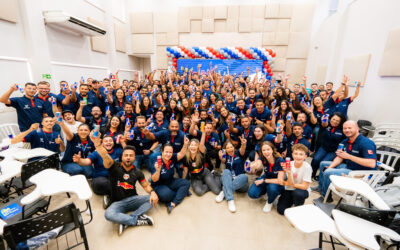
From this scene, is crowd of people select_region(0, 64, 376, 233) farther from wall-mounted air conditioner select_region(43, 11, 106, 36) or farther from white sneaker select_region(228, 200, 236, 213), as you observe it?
wall-mounted air conditioner select_region(43, 11, 106, 36)

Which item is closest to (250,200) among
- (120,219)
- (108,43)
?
(120,219)

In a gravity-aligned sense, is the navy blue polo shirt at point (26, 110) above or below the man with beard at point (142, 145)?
above

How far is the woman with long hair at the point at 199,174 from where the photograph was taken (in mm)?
2881

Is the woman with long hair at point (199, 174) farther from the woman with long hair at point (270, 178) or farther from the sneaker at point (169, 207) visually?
the woman with long hair at point (270, 178)

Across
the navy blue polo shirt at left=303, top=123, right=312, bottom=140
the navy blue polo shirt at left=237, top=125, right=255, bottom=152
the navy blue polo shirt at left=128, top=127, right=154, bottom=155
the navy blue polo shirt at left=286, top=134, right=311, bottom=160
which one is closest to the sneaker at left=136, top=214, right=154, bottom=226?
the navy blue polo shirt at left=128, top=127, right=154, bottom=155

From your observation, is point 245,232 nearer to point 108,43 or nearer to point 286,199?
point 286,199

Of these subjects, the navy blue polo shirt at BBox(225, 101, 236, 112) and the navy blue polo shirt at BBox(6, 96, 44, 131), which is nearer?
the navy blue polo shirt at BBox(6, 96, 44, 131)

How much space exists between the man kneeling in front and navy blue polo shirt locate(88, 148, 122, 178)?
57 centimetres

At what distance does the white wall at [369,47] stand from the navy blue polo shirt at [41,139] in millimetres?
6300

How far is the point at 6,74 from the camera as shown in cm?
409

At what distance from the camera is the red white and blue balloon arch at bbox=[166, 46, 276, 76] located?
27.4 feet

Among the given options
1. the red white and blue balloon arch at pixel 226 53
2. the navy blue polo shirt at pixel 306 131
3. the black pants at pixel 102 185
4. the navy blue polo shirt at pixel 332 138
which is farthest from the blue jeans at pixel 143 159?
the red white and blue balloon arch at pixel 226 53

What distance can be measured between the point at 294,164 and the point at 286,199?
0.50 meters

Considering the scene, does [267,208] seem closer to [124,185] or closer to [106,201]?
[124,185]
